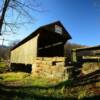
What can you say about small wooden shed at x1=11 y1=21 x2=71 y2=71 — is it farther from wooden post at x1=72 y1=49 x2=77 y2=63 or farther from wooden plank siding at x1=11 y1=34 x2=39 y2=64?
wooden post at x1=72 y1=49 x2=77 y2=63

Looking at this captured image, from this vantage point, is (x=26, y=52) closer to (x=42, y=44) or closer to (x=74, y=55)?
(x=42, y=44)

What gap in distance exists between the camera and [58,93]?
7.05 meters

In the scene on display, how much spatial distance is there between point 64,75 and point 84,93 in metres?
3.28

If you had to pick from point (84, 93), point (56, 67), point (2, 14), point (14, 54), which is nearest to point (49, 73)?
point (56, 67)

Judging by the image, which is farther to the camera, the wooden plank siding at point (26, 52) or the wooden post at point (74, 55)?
the wooden plank siding at point (26, 52)

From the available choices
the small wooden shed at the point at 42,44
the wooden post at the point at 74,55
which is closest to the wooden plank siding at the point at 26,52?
the small wooden shed at the point at 42,44

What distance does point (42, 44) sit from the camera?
17828 millimetres

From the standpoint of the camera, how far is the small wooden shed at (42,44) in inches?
616

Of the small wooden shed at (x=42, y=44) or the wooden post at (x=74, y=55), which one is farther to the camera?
the small wooden shed at (x=42, y=44)

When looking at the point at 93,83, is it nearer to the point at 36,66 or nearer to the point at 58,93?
the point at 58,93

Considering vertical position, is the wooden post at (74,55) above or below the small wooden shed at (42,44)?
below

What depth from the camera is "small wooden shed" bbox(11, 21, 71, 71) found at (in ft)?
51.3

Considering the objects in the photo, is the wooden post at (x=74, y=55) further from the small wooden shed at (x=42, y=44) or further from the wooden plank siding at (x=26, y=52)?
the small wooden shed at (x=42, y=44)

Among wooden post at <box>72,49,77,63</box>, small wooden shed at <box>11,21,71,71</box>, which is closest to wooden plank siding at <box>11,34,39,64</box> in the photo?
small wooden shed at <box>11,21,71,71</box>
